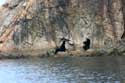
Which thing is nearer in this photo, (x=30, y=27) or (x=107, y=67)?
(x=107, y=67)

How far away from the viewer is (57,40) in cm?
9875

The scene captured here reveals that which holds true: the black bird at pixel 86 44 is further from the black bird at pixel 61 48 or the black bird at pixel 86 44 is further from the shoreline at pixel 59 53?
the black bird at pixel 61 48

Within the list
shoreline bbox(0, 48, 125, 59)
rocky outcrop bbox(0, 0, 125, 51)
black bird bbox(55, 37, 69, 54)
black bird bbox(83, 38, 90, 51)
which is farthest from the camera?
black bird bbox(55, 37, 69, 54)

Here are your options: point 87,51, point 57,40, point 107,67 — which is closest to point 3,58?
point 57,40

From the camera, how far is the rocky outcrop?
95375mm

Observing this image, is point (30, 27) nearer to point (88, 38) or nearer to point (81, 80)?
point (88, 38)

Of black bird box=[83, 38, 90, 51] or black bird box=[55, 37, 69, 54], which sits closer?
black bird box=[83, 38, 90, 51]

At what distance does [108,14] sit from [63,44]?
11.6 m

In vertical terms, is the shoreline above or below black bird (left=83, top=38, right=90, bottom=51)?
below

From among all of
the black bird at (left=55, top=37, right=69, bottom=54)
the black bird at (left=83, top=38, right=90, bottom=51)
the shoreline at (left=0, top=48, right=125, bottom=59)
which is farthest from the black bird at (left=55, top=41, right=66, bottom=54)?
the black bird at (left=83, top=38, right=90, bottom=51)

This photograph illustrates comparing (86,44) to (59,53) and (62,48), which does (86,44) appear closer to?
(62,48)

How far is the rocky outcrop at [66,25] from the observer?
95.4 metres

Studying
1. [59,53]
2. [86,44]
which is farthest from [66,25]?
[59,53]

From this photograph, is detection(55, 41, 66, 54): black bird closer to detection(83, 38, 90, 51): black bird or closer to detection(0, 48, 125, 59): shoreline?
detection(0, 48, 125, 59): shoreline
